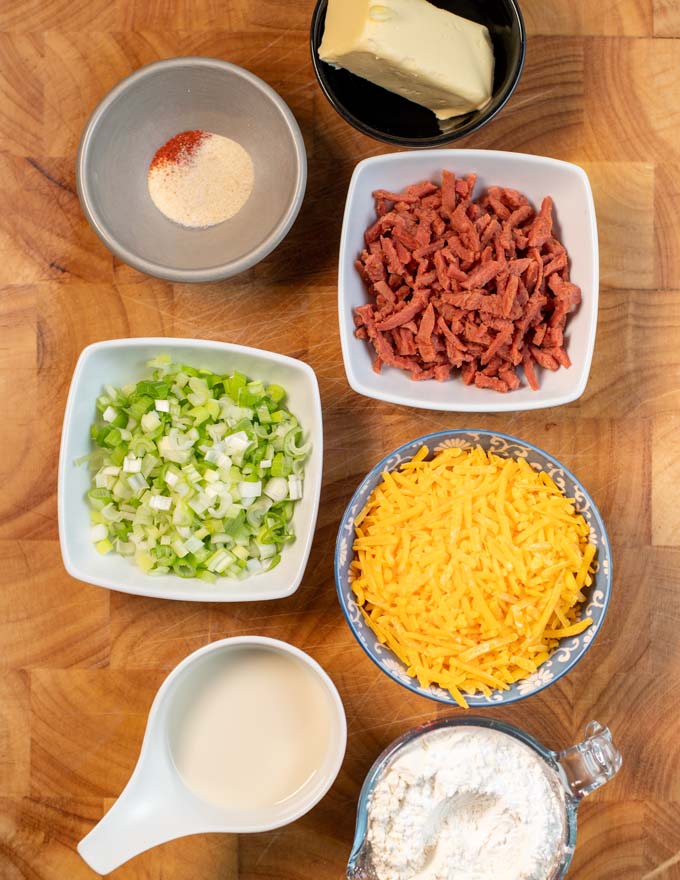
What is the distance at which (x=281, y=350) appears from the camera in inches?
71.9

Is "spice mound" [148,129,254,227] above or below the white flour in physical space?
above

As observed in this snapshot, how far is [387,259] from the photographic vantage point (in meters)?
1.69

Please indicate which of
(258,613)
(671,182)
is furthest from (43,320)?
(671,182)

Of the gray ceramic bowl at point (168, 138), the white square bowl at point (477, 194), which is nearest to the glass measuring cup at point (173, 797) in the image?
the white square bowl at point (477, 194)

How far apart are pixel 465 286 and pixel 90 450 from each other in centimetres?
80

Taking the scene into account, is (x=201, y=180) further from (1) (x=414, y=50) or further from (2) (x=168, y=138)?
(1) (x=414, y=50)

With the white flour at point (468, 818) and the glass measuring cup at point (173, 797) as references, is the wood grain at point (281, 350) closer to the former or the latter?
the glass measuring cup at point (173, 797)

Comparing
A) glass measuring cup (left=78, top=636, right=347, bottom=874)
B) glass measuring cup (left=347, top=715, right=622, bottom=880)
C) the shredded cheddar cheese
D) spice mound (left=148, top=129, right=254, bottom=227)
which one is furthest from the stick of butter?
glass measuring cup (left=347, top=715, right=622, bottom=880)

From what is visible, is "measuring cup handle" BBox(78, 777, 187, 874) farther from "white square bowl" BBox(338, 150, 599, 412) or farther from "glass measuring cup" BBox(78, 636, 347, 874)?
"white square bowl" BBox(338, 150, 599, 412)

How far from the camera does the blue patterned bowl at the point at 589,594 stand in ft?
5.24

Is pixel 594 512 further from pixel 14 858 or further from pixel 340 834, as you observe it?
pixel 14 858

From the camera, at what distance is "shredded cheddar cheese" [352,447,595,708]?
1559mm

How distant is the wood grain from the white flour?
1.10 ft

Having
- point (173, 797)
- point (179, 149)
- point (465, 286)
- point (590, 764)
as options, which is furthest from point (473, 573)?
point (179, 149)
